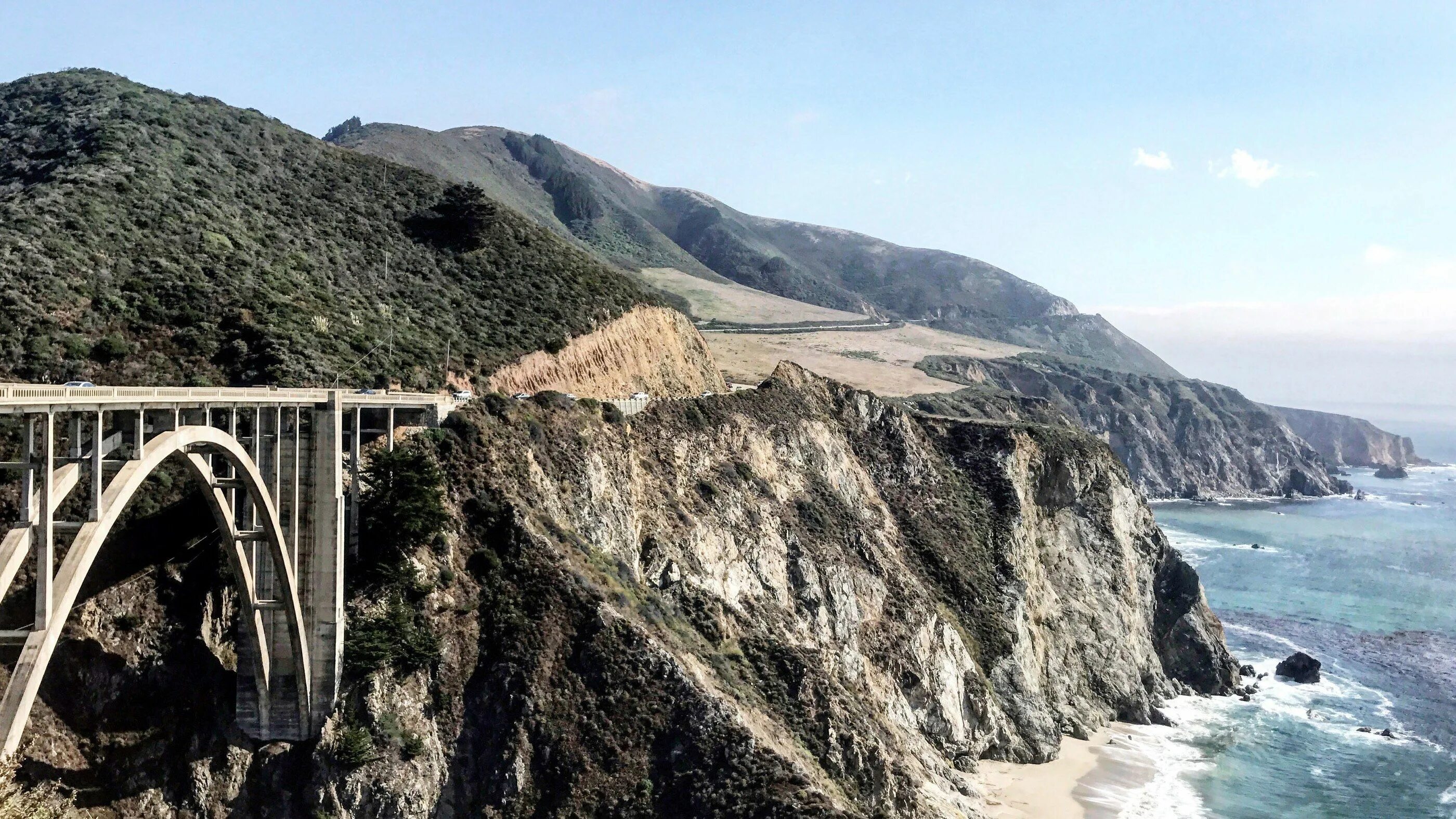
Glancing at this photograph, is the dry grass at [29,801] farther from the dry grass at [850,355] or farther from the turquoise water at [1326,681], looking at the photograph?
the dry grass at [850,355]

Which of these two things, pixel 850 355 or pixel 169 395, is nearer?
pixel 169 395

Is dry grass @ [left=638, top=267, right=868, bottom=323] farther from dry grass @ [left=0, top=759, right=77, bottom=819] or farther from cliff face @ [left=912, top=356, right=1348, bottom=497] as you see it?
dry grass @ [left=0, top=759, right=77, bottom=819]

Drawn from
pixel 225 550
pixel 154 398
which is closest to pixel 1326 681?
pixel 225 550

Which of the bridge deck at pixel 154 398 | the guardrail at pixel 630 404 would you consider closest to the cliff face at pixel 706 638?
the guardrail at pixel 630 404

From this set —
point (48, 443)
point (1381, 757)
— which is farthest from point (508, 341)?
point (1381, 757)

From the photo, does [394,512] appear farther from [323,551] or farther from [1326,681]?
[1326,681]

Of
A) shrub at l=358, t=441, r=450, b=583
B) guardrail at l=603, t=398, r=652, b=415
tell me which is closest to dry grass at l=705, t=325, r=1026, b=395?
guardrail at l=603, t=398, r=652, b=415
